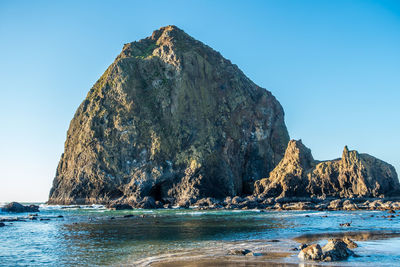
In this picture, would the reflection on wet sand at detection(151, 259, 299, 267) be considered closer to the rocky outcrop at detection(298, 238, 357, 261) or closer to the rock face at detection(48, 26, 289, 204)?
the rocky outcrop at detection(298, 238, 357, 261)

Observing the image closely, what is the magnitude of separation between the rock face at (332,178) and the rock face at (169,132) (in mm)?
19722

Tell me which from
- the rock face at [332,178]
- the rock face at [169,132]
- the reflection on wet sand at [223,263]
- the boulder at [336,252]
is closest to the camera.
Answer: the reflection on wet sand at [223,263]

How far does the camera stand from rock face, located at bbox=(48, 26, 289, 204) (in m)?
104

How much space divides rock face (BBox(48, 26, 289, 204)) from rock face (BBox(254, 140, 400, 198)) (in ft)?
64.7

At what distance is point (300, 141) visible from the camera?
100m

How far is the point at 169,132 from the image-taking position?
11369 cm

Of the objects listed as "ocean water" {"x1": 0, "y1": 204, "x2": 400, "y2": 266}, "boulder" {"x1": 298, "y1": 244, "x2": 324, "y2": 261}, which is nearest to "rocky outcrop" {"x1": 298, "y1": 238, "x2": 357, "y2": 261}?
"boulder" {"x1": 298, "y1": 244, "x2": 324, "y2": 261}

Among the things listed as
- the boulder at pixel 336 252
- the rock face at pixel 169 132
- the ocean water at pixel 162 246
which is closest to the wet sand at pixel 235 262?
the ocean water at pixel 162 246

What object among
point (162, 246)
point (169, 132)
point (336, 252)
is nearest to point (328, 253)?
point (336, 252)

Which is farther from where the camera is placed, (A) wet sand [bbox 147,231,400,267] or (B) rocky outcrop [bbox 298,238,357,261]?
(B) rocky outcrop [bbox 298,238,357,261]

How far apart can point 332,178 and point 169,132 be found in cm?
5107

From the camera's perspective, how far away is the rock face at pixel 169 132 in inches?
4075

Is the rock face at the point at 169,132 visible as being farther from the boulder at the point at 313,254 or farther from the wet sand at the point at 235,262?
the boulder at the point at 313,254

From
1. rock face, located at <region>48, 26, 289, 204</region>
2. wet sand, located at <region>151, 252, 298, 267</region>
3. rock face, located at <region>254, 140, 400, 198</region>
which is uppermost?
rock face, located at <region>48, 26, 289, 204</region>
